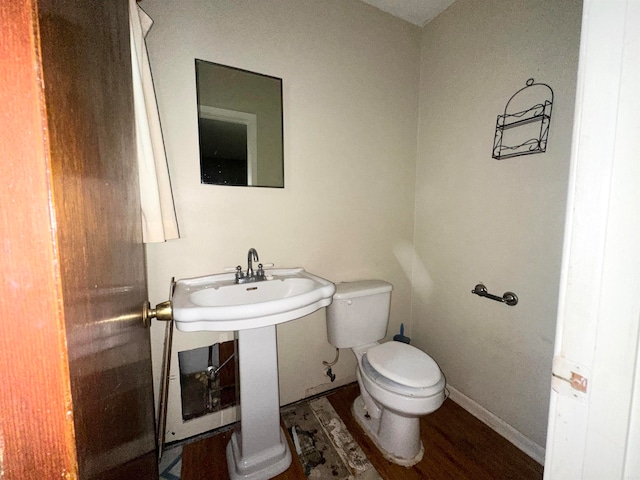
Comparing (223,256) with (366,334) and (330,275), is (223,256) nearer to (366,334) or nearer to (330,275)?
(330,275)

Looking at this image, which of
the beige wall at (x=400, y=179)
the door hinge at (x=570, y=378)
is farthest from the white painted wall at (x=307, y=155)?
the door hinge at (x=570, y=378)

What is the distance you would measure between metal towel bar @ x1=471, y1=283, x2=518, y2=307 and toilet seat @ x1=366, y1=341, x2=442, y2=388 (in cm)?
46

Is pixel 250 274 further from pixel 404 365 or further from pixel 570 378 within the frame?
pixel 570 378

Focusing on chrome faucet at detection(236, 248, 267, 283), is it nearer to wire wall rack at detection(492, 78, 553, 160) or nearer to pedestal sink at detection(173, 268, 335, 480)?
pedestal sink at detection(173, 268, 335, 480)

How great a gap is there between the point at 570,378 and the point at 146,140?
48.9 inches

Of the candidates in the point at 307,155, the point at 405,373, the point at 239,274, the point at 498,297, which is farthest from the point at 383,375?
the point at 307,155

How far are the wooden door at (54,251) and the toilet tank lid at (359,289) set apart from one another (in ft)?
3.62

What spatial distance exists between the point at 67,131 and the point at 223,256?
105cm

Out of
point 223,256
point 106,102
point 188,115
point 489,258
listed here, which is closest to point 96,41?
point 106,102

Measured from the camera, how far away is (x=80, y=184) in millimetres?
256

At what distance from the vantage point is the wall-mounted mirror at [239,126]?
45.1 inches

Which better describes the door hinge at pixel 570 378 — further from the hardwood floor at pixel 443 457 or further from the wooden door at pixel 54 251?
the hardwood floor at pixel 443 457

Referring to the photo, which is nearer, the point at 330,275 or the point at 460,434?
the point at 460,434

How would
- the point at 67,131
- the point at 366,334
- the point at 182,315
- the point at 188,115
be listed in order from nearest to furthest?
the point at 67,131 → the point at 182,315 → the point at 188,115 → the point at 366,334
